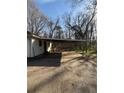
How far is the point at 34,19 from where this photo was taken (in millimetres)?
1618

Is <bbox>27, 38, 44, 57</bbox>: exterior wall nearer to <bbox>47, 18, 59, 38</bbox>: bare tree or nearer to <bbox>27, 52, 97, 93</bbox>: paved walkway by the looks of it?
<bbox>27, 52, 97, 93</bbox>: paved walkway

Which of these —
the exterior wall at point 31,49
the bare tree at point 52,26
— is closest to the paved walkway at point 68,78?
the exterior wall at point 31,49

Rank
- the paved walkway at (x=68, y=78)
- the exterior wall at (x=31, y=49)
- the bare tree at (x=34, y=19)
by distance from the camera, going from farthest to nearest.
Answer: the exterior wall at (x=31, y=49), the paved walkway at (x=68, y=78), the bare tree at (x=34, y=19)

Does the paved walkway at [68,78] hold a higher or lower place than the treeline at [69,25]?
lower

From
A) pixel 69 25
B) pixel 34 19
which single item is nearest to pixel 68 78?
pixel 69 25

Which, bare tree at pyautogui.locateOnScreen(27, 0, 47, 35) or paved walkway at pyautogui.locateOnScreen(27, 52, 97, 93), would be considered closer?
bare tree at pyautogui.locateOnScreen(27, 0, 47, 35)

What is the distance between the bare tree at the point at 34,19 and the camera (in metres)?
1.56

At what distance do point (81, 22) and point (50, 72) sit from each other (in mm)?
1323

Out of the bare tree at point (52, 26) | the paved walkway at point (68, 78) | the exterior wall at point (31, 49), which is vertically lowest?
the paved walkway at point (68, 78)

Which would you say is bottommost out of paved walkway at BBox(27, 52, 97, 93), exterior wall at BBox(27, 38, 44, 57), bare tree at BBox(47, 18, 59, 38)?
paved walkway at BBox(27, 52, 97, 93)

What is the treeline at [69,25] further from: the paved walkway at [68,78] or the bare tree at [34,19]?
the paved walkway at [68,78]

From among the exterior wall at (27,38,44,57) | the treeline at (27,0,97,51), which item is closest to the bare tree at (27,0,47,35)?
the treeline at (27,0,97,51)

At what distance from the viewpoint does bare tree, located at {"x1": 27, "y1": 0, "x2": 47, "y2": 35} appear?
1563 millimetres
